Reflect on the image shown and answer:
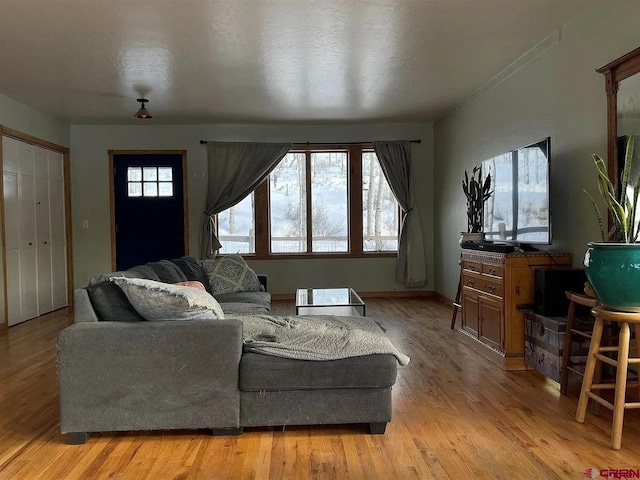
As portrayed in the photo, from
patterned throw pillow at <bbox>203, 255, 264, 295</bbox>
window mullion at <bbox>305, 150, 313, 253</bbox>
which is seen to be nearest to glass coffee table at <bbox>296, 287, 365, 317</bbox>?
patterned throw pillow at <bbox>203, 255, 264, 295</bbox>

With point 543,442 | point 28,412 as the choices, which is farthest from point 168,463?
point 543,442

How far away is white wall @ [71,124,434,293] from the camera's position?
22.2ft

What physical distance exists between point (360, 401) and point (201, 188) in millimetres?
4994

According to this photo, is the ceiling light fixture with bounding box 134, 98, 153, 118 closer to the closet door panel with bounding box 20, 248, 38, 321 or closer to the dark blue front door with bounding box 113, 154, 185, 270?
the dark blue front door with bounding box 113, 154, 185, 270

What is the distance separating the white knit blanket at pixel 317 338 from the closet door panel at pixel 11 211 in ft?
11.4

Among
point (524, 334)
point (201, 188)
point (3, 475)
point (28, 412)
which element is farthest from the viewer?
point (201, 188)

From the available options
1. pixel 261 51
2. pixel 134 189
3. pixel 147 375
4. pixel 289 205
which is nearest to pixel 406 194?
pixel 289 205

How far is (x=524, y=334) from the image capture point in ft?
11.6

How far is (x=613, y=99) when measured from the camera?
3016 mm

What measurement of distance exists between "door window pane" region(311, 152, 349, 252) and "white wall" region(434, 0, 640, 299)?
88.9 inches

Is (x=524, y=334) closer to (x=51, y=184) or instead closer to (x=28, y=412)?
(x=28, y=412)

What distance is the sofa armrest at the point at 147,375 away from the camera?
236 centimetres

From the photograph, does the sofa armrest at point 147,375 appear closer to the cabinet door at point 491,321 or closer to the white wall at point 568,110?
the cabinet door at point 491,321

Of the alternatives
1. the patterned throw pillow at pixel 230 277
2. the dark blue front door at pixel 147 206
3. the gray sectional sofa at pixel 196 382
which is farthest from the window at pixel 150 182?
the gray sectional sofa at pixel 196 382
